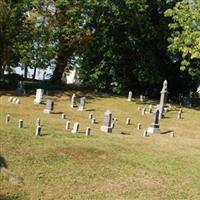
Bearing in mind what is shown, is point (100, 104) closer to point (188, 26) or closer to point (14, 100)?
point (14, 100)

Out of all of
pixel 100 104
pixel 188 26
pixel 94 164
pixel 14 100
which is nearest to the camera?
pixel 94 164

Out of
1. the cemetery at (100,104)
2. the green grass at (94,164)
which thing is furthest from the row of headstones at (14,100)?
the green grass at (94,164)

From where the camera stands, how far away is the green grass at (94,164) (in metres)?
14.1

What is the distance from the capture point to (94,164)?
16625 mm

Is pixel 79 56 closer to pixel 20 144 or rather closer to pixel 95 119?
pixel 95 119

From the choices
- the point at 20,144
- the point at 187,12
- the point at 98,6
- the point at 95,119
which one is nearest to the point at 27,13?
the point at 98,6

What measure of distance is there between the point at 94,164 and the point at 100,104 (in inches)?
719

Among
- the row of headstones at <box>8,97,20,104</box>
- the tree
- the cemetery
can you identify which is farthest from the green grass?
the tree

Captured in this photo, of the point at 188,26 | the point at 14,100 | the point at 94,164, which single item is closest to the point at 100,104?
the point at 14,100

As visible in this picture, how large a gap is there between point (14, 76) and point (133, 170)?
92.4ft

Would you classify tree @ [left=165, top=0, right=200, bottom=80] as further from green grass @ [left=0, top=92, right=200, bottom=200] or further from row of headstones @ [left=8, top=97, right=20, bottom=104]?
row of headstones @ [left=8, top=97, right=20, bottom=104]

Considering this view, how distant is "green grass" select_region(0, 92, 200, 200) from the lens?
1414 centimetres

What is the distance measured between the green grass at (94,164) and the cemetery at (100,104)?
0.03 meters

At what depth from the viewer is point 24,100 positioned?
107 ft
